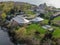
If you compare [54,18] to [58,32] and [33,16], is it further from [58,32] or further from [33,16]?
[58,32]

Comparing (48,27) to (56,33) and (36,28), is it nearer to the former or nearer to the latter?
(36,28)

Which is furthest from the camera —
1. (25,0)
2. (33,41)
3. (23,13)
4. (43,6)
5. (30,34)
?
(25,0)

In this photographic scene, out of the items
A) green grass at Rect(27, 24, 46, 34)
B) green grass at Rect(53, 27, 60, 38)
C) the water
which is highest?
green grass at Rect(53, 27, 60, 38)

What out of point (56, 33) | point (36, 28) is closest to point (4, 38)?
point (36, 28)

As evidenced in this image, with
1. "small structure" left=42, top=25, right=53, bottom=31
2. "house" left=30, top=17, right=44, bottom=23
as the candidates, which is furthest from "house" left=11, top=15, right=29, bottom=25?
"small structure" left=42, top=25, right=53, bottom=31

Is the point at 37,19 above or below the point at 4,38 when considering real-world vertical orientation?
above

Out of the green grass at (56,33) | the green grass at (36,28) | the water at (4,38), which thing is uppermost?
the green grass at (56,33)

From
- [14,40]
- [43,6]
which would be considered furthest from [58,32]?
[43,6]

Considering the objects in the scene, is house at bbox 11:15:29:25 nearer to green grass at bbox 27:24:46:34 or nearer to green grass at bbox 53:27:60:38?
green grass at bbox 27:24:46:34

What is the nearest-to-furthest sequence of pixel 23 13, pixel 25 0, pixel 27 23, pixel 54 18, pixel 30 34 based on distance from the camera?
pixel 30 34 → pixel 27 23 → pixel 54 18 → pixel 23 13 → pixel 25 0

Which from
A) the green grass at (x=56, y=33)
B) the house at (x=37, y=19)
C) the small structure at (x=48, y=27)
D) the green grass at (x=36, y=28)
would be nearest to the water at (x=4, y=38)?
the green grass at (x=36, y=28)

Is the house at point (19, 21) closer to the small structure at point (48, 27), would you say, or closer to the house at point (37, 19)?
the house at point (37, 19)
